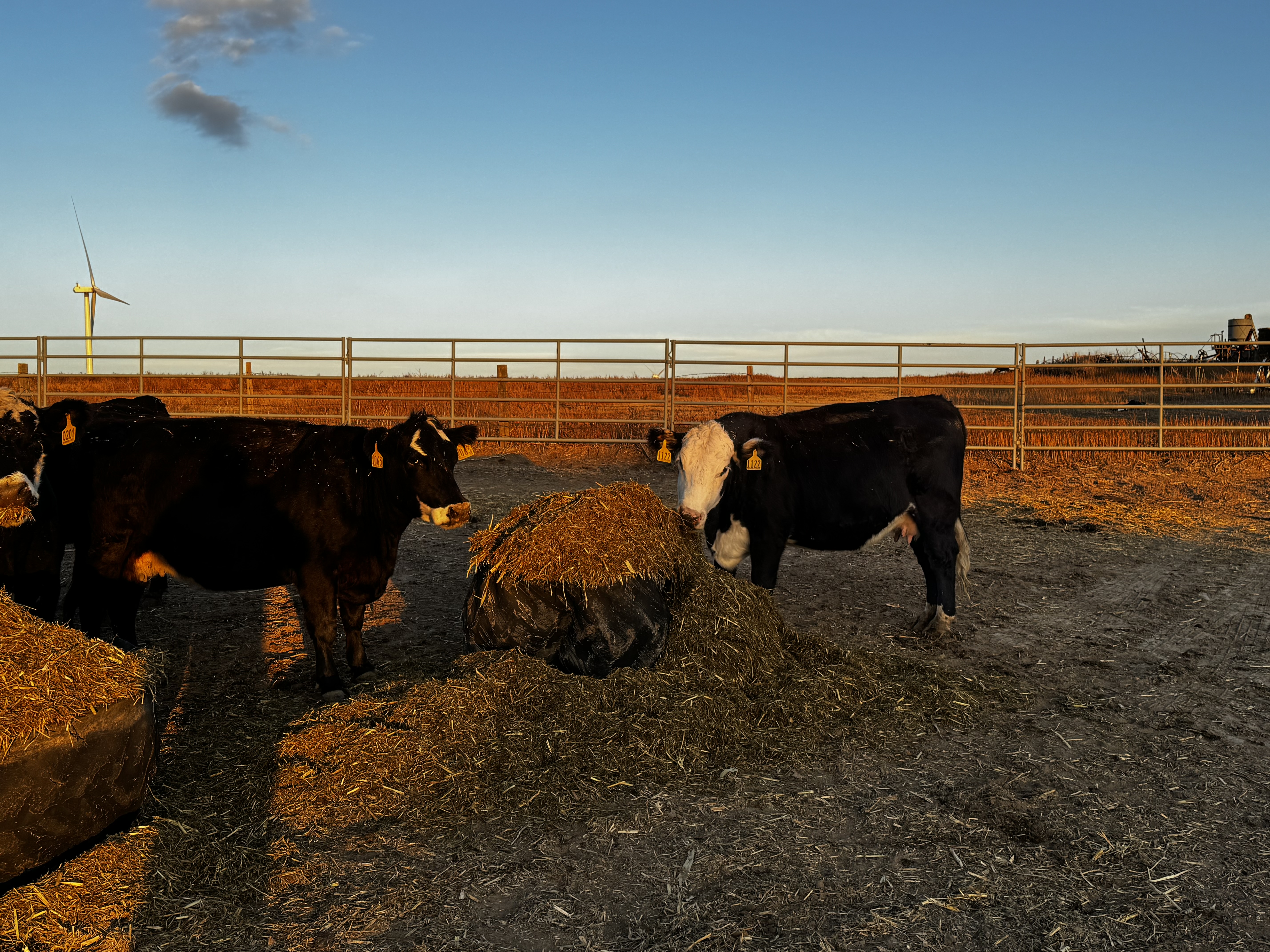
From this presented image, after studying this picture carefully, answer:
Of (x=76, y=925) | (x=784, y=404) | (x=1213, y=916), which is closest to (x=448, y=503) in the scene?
(x=76, y=925)

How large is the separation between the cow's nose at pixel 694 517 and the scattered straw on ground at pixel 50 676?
3052 millimetres

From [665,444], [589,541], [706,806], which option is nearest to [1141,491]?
[665,444]

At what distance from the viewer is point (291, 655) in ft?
17.6

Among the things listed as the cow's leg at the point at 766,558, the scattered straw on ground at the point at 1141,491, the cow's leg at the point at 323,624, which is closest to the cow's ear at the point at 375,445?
the cow's leg at the point at 323,624

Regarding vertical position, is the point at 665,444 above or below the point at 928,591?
above

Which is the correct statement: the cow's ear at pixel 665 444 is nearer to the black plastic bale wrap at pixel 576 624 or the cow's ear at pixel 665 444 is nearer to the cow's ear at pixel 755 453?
the cow's ear at pixel 755 453

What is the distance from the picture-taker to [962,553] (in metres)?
6.21

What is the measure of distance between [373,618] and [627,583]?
2577mm

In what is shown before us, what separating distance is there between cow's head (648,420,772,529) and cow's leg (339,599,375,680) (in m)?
2.10

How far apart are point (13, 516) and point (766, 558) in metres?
4.37

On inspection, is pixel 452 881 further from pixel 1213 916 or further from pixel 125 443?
pixel 125 443

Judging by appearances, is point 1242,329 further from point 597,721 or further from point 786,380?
point 597,721

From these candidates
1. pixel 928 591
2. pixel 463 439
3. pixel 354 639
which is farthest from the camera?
pixel 928 591

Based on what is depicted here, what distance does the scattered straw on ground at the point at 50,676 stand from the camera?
2.72 m
